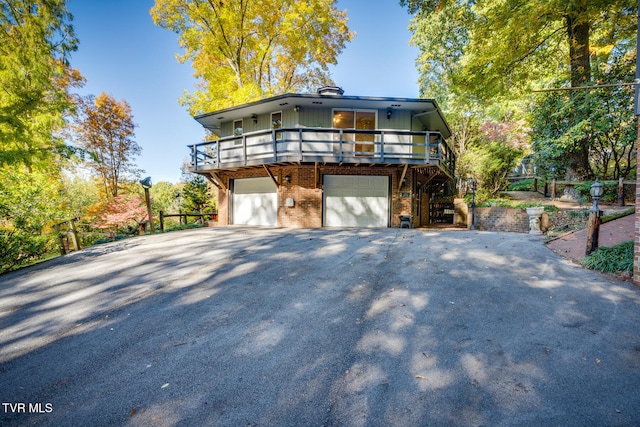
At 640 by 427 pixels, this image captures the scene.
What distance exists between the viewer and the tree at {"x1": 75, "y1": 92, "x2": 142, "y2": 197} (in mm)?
17797

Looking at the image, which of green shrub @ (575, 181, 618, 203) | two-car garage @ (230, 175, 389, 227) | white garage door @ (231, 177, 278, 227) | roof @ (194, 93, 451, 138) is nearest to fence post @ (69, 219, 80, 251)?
white garage door @ (231, 177, 278, 227)

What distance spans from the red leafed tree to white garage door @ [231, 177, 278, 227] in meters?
6.86

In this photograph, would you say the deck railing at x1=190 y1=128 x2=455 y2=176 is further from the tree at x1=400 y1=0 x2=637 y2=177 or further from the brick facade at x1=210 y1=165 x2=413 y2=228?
the tree at x1=400 y1=0 x2=637 y2=177

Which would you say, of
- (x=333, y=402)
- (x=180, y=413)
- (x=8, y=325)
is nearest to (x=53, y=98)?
(x=8, y=325)

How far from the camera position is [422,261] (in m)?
5.38

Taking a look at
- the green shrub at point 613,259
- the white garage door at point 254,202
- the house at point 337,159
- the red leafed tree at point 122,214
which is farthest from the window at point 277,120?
the green shrub at point 613,259

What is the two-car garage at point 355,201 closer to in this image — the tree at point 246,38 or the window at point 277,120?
the window at point 277,120

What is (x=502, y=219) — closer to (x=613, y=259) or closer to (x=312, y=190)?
(x=613, y=259)

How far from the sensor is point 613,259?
454 cm

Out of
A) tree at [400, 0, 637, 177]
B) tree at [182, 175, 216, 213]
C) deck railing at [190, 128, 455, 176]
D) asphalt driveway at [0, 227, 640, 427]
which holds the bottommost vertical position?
asphalt driveway at [0, 227, 640, 427]

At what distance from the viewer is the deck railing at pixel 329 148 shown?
1019 cm

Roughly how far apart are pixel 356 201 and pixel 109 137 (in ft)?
65.4

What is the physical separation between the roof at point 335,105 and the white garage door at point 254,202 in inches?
132

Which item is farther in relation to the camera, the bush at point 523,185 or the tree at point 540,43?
the bush at point 523,185
